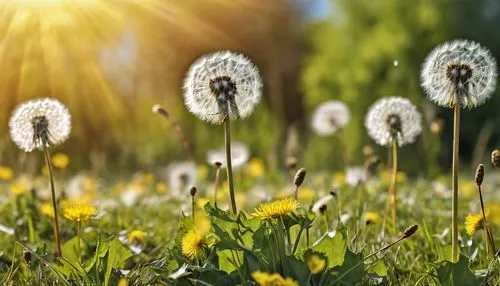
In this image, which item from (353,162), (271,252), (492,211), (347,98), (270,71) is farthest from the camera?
(270,71)

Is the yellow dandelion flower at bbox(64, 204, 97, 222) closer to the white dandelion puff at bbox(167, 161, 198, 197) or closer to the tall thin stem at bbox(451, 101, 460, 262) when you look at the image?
the tall thin stem at bbox(451, 101, 460, 262)

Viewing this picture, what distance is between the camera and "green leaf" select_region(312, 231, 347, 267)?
90.2 inches

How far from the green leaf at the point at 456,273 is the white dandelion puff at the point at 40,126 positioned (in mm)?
1370

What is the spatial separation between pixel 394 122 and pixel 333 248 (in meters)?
1.07

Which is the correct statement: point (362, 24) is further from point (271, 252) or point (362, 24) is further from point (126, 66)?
point (271, 252)

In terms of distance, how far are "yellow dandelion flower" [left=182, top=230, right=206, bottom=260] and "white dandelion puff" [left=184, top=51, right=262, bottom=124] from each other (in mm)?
362

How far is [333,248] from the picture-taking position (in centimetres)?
230

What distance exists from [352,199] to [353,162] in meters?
4.85

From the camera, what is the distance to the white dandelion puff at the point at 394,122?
3.24 meters

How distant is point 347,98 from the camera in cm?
1074

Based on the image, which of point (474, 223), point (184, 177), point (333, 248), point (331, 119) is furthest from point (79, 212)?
point (331, 119)

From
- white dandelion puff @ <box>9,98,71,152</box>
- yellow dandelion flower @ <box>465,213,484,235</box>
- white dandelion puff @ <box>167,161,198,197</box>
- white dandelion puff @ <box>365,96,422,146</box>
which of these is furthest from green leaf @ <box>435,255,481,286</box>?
white dandelion puff @ <box>167,161,198,197</box>

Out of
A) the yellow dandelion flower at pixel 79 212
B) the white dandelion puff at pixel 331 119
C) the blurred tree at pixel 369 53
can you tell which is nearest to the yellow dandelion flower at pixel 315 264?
the yellow dandelion flower at pixel 79 212

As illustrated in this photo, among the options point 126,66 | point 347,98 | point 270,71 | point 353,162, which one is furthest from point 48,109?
point 270,71
